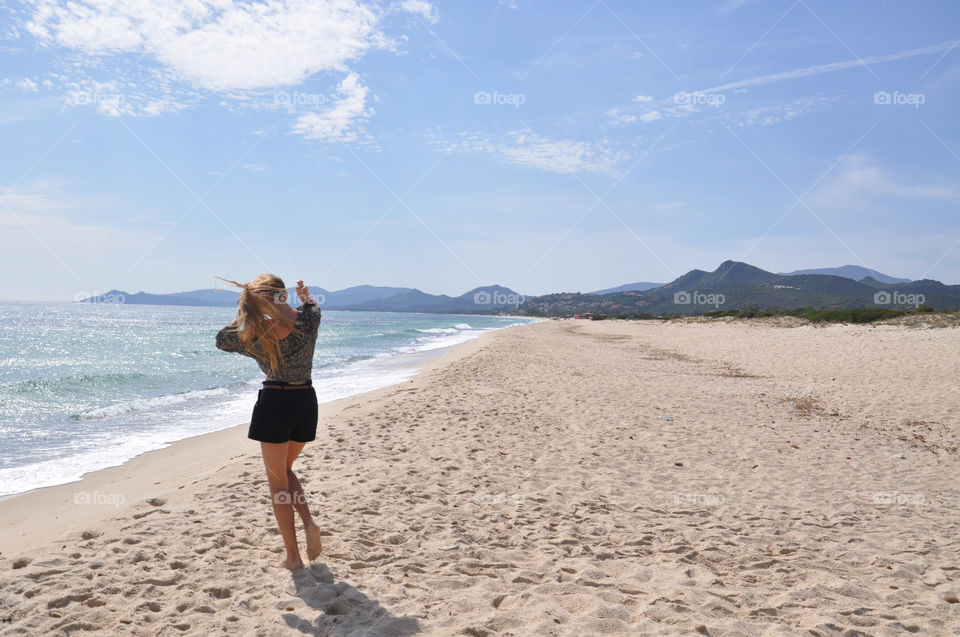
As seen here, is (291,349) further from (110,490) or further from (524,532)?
(110,490)

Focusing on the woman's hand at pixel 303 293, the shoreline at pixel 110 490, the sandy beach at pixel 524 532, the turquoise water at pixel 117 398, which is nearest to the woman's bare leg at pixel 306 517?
the sandy beach at pixel 524 532

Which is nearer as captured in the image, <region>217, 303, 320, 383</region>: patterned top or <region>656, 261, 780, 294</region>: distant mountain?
<region>217, 303, 320, 383</region>: patterned top

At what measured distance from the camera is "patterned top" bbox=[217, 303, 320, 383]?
3.87 m

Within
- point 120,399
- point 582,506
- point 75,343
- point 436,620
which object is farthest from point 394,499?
point 75,343

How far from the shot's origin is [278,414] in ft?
12.8

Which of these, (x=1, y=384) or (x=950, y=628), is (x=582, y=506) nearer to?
(x=950, y=628)

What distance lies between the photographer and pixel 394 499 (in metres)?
5.83

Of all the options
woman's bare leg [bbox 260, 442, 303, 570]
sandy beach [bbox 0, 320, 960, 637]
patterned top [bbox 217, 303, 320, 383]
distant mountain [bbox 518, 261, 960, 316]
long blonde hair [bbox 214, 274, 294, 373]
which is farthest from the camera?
distant mountain [bbox 518, 261, 960, 316]

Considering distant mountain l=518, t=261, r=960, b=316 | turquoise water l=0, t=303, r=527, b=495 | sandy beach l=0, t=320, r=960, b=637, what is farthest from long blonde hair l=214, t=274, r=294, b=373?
distant mountain l=518, t=261, r=960, b=316

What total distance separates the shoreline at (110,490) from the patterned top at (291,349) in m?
2.73

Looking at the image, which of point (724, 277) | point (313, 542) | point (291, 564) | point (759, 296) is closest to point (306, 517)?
point (313, 542)

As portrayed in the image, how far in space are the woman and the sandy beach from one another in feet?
2.80

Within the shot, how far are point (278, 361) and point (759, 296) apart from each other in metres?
113

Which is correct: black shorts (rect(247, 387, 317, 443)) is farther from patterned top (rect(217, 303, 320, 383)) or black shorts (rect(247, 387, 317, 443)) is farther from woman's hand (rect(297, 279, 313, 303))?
woman's hand (rect(297, 279, 313, 303))
